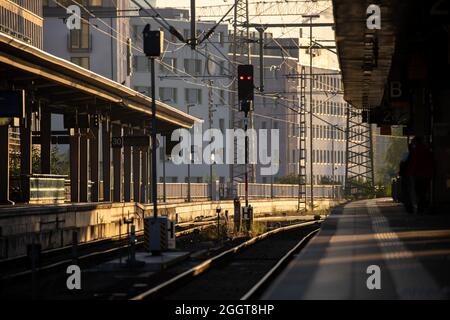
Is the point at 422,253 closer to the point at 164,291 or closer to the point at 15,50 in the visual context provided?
the point at 164,291

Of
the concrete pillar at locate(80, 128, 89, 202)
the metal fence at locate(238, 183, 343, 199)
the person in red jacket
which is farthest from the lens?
the metal fence at locate(238, 183, 343, 199)

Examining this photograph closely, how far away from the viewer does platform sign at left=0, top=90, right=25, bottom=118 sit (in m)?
37.7

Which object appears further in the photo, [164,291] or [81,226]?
[81,226]

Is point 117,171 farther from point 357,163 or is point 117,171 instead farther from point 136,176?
point 357,163

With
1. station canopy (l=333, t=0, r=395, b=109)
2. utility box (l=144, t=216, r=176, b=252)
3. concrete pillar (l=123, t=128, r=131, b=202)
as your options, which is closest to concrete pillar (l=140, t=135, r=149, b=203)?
concrete pillar (l=123, t=128, r=131, b=202)

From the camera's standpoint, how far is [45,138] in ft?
173

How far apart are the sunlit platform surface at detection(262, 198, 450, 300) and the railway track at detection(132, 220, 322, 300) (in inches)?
25.1

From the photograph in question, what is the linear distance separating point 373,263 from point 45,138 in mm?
34529

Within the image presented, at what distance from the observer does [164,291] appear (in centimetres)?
1945

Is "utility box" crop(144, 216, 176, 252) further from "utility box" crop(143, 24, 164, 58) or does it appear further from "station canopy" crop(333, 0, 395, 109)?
"station canopy" crop(333, 0, 395, 109)

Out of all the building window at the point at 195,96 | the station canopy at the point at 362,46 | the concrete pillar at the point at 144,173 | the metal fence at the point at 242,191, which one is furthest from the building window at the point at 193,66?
the station canopy at the point at 362,46

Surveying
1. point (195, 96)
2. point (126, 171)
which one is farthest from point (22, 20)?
point (195, 96)
